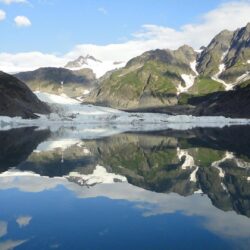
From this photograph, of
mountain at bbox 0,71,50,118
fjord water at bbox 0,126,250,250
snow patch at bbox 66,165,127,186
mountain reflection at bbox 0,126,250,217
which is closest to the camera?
fjord water at bbox 0,126,250,250

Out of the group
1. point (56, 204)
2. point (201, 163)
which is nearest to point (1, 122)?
point (201, 163)

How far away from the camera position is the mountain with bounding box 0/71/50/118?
131125mm

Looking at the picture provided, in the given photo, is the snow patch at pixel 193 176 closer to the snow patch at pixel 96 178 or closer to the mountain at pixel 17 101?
the snow patch at pixel 96 178

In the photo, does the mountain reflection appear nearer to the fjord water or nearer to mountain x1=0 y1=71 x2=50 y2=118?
the fjord water

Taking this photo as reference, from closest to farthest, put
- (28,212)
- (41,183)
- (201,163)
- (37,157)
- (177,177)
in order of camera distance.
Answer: (28,212) < (41,183) < (177,177) < (201,163) < (37,157)

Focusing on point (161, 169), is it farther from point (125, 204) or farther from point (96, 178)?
point (125, 204)

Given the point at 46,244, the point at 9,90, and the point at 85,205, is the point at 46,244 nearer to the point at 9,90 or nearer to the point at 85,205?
the point at 85,205

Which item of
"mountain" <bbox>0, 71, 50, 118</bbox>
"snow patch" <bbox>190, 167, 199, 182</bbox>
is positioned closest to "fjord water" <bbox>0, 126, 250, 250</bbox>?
"snow patch" <bbox>190, 167, 199, 182</bbox>

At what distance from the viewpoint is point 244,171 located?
26812mm

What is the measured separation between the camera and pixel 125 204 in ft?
59.6

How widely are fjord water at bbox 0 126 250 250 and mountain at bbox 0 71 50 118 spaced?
100631mm

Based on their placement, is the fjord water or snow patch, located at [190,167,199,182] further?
snow patch, located at [190,167,199,182]

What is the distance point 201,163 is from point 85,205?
15548mm

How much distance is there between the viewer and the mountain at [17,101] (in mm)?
131125
